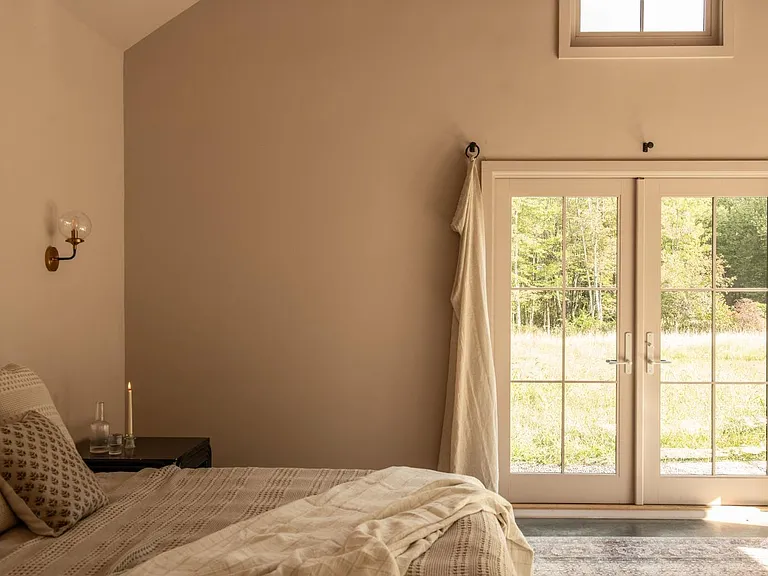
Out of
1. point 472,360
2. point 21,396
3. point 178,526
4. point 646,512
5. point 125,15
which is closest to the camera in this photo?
point 178,526

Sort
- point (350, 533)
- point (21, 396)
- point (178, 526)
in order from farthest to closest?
point (21, 396), point (178, 526), point (350, 533)

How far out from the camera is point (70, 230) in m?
3.69

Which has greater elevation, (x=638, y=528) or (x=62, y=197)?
(x=62, y=197)

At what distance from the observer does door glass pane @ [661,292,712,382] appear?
468cm

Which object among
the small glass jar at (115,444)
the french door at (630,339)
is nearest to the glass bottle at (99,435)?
the small glass jar at (115,444)

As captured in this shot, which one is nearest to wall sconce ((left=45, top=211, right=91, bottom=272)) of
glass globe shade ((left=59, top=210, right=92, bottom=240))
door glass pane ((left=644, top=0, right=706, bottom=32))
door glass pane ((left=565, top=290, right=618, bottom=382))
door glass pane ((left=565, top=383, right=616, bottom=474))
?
glass globe shade ((left=59, top=210, right=92, bottom=240))

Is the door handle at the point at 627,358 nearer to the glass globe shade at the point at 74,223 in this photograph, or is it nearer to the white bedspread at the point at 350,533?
the white bedspread at the point at 350,533

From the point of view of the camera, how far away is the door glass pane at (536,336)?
15.4ft

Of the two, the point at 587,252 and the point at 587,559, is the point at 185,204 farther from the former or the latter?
the point at 587,559

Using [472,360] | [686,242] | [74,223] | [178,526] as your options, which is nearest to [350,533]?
[178,526]

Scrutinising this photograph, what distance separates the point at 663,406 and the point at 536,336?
84cm

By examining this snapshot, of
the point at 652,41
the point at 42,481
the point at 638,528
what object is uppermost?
the point at 652,41

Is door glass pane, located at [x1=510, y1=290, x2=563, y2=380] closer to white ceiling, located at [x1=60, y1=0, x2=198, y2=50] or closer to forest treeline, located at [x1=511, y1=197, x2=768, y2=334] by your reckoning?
forest treeline, located at [x1=511, y1=197, x2=768, y2=334]

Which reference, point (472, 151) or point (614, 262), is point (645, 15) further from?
point (614, 262)
